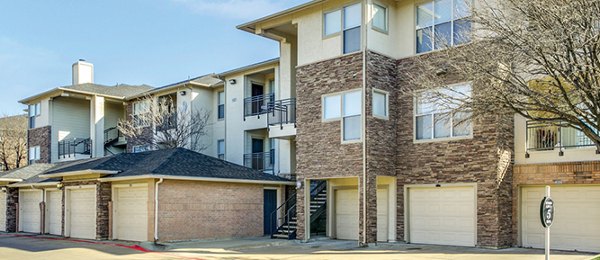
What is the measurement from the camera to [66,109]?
3900 cm

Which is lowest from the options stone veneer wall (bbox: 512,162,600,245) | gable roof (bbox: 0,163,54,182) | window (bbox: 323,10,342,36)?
gable roof (bbox: 0,163,54,182)

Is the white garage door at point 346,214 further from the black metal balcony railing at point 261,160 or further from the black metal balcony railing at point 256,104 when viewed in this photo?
the black metal balcony railing at point 256,104

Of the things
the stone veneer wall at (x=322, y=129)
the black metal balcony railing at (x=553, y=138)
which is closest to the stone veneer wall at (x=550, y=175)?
the black metal balcony railing at (x=553, y=138)

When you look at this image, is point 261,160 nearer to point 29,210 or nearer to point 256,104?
point 256,104

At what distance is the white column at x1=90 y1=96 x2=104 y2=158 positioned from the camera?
37344mm

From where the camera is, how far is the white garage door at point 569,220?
17.1m

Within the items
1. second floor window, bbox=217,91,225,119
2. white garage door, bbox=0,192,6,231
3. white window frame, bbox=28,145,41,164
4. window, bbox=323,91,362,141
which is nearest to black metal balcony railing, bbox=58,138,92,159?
white window frame, bbox=28,145,41,164

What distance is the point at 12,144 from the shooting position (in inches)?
1876

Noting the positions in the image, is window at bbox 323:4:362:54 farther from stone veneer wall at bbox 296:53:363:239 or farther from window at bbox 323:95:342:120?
window at bbox 323:95:342:120

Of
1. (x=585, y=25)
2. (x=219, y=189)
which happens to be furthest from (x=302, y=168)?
(x=585, y=25)

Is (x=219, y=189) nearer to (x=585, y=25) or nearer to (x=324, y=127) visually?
(x=324, y=127)

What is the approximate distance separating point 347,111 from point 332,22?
3.42 metres

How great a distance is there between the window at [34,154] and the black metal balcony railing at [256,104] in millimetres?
17755

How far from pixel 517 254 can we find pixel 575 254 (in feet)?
5.31
